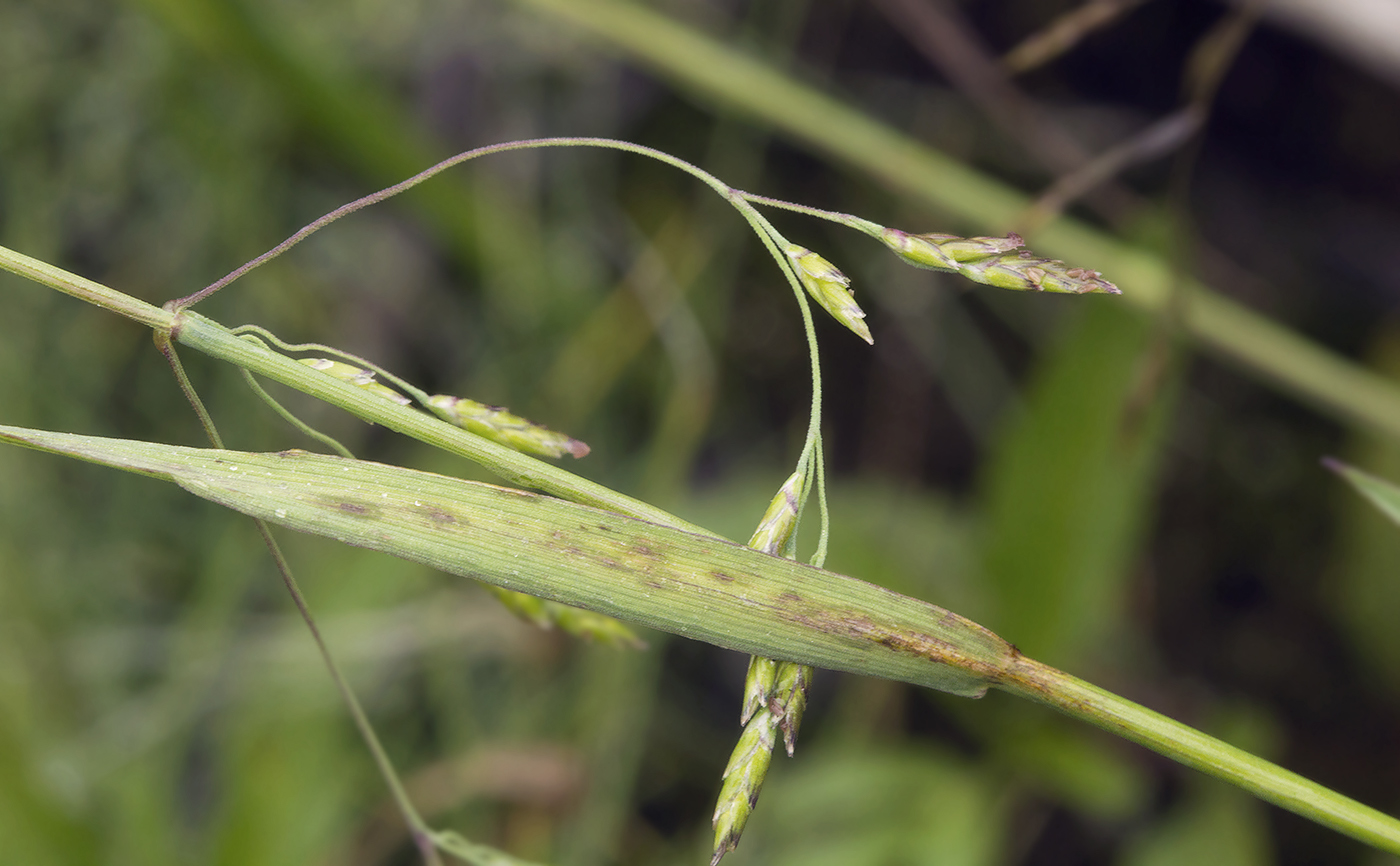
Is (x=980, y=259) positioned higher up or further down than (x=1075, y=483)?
further down

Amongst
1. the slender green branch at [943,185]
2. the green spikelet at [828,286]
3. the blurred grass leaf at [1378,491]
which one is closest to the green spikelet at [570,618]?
the green spikelet at [828,286]

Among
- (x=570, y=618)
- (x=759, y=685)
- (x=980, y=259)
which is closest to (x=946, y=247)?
(x=980, y=259)

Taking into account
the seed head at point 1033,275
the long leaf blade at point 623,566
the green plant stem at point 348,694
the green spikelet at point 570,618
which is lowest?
the green plant stem at point 348,694

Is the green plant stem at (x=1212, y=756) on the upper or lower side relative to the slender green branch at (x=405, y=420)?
lower

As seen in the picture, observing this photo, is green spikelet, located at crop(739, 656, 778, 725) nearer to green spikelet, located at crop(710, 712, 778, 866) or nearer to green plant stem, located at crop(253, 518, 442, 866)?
green spikelet, located at crop(710, 712, 778, 866)

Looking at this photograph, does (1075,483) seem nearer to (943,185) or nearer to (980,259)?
(943,185)

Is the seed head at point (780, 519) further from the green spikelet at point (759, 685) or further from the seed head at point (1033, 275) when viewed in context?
the seed head at point (1033, 275)
